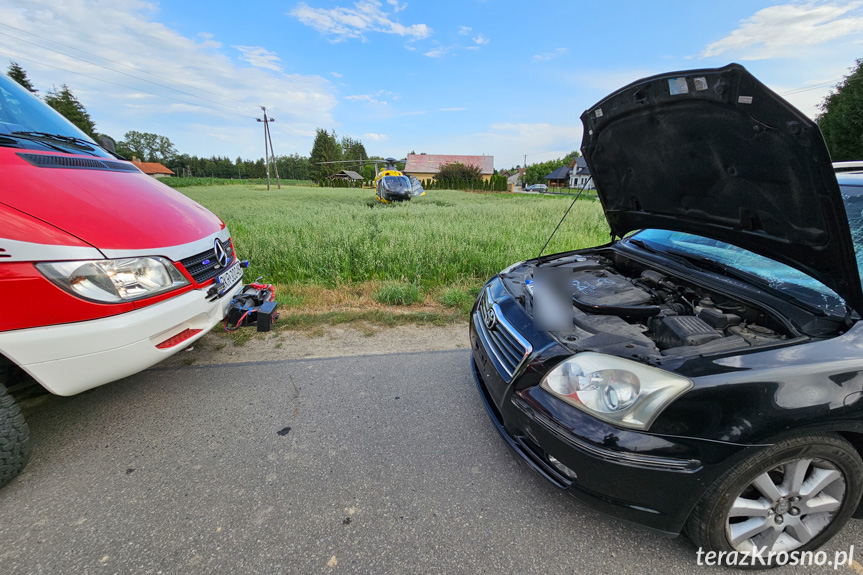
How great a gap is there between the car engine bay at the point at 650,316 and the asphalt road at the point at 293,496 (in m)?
0.80

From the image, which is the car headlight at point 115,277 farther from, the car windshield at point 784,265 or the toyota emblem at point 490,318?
the car windshield at point 784,265

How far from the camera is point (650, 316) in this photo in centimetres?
209

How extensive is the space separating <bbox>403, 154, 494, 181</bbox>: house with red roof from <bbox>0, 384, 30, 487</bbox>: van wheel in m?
65.7

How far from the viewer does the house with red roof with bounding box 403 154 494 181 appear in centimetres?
6525

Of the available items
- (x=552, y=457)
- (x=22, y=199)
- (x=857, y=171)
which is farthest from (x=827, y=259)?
(x=22, y=199)

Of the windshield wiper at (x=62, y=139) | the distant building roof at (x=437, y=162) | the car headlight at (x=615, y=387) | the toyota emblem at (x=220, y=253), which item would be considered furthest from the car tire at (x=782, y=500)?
the distant building roof at (x=437, y=162)

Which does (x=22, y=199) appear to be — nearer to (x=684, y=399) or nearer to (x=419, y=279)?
(x=684, y=399)

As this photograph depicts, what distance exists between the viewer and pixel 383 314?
168 inches

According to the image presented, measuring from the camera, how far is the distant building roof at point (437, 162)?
65.4m

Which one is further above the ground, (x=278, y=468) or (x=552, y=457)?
(x=552, y=457)

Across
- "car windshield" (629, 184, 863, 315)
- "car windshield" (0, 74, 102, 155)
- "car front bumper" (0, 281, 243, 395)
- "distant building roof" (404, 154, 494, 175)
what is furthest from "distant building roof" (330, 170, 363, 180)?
"car windshield" (629, 184, 863, 315)

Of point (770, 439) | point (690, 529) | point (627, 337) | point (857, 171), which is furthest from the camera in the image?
point (857, 171)

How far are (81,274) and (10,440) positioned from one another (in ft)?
2.90

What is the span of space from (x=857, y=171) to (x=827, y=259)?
129cm
